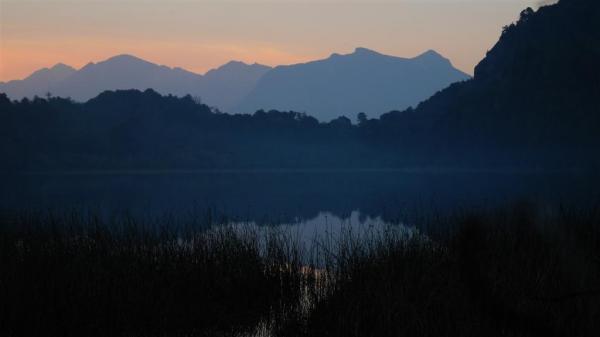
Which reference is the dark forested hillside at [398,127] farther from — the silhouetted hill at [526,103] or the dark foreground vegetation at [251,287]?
the dark foreground vegetation at [251,287]

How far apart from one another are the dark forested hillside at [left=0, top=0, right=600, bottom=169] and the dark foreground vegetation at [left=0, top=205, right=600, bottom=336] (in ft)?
262

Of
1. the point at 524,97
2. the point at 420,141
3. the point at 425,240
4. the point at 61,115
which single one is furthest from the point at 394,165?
the point at 425,240

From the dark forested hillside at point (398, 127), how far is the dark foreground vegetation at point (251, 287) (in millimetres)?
79865

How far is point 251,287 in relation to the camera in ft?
29.5

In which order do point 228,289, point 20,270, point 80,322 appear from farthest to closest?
point 228,289 → point 20,270 → point 80,322

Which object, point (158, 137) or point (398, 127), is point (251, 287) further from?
point (398, 127)

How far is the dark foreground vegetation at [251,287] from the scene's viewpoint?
21.1 ft

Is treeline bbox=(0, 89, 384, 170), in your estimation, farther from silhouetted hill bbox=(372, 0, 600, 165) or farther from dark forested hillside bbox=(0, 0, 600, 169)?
silhouetted hill bbox=(372, 0, 600, 165)

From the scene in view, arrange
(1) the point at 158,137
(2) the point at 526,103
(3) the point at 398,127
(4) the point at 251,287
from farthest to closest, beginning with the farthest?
(3) the point at 398,127
(1) the point at 158,137
(2) the point at 526,103
(4) the point at 251,287

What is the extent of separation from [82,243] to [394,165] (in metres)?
96.4

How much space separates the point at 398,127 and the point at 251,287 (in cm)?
10097

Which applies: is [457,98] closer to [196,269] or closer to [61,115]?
[61,115]

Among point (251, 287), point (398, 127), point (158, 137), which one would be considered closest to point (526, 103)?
point (398, 127)

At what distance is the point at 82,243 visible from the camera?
9352 millimetres
